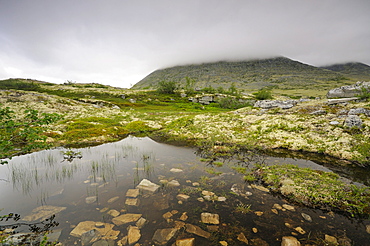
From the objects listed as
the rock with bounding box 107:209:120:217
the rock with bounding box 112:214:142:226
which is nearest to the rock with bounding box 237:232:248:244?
the rock with bounding box 112:214:142:226

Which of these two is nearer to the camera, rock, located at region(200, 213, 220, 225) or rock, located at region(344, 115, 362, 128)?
rock, located at region(200, 213, 220, 225)

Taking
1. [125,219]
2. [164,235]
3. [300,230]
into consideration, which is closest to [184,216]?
[164,235]

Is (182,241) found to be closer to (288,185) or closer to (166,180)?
(166,180)

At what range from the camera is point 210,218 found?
7098 mm

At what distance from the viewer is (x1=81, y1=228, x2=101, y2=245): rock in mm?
5828

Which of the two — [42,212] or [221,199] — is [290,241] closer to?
[221,199]

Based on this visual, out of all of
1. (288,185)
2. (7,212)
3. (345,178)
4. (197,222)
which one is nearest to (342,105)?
(345,178)

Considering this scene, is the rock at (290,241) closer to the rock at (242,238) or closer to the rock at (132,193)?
the rock at (242,238)

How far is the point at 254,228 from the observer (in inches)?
259

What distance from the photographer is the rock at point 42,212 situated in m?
6.94

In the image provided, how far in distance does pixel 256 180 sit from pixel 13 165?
18.5 metres

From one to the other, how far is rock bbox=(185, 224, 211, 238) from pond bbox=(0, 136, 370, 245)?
0.04m

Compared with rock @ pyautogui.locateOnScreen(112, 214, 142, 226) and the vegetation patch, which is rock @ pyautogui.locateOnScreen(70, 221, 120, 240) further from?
the vegetation patch

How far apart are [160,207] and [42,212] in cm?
540
